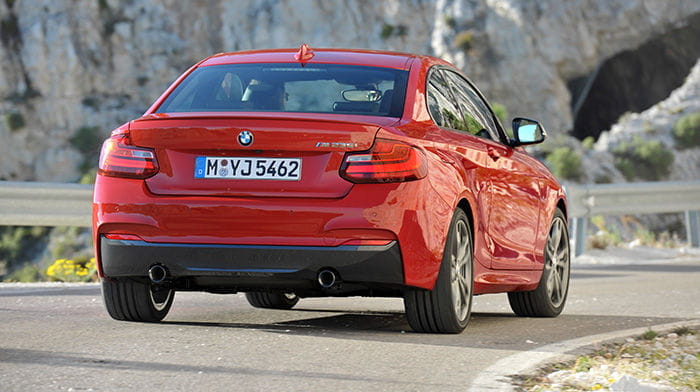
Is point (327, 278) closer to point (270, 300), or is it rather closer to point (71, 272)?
point (270, 300)

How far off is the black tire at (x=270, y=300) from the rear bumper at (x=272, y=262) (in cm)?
258

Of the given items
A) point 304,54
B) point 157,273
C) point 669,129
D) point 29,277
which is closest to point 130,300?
point 157,273

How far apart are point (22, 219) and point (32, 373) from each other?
7584 mm

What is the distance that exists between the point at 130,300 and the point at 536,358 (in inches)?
97.2

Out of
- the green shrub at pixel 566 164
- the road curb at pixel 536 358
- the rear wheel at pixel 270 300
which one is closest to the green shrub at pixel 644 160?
the green shrub at pixel 566 164

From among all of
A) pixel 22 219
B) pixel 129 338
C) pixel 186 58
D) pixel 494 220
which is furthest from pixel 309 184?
pixel 186 58

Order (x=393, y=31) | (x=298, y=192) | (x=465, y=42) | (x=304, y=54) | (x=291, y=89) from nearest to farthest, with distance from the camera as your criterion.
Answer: (x=298, y=192)
(x=291, y=89)
(x=304, y=54)
(x=465, y=42)
(x=393, y=31)

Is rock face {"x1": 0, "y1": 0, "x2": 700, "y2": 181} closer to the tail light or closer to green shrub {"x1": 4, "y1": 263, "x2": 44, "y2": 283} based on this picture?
green shrub {"x1": 4, "y1": 263, "x2": 44, "y2": 283}

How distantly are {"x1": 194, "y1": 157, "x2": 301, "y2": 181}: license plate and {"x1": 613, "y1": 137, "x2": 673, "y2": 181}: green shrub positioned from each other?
164 feet

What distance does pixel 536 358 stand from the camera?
6.77m

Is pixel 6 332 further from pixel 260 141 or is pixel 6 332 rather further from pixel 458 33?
pixel 458 33

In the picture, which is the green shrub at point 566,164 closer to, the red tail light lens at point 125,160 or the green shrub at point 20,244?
the green shrub at point 20,244

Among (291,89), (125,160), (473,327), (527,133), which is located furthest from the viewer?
(527,133)

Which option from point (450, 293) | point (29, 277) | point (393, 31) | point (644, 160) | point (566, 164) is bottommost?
point (566, 164)
